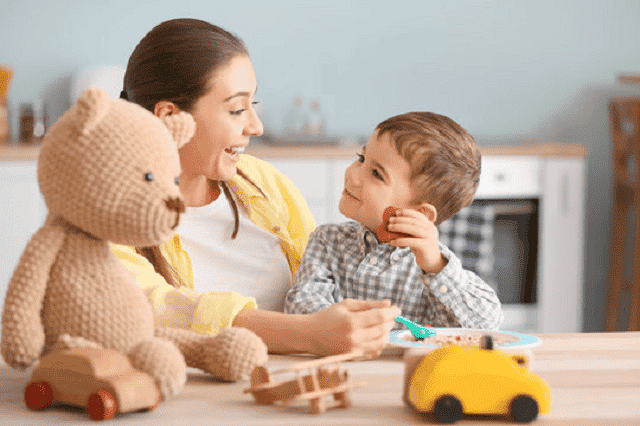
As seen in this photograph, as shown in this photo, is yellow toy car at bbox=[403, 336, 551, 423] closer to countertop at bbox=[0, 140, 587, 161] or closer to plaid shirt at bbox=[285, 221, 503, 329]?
plaid shirt at bbox=[285, 221, 503, 329]

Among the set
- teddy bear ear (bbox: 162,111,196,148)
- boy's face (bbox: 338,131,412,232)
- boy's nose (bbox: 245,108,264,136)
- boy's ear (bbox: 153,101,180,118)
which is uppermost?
boy's ear (bbox: 153,101,180,118)

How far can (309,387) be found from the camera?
0.70 meters

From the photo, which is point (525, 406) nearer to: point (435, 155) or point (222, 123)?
point (435, 155)

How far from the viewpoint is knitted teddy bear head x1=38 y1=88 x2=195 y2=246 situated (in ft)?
2.26

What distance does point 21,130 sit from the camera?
3.49 m

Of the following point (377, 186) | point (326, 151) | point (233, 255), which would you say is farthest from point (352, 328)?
point (326, 151)

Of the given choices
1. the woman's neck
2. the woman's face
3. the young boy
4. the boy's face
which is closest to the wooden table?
the young boy

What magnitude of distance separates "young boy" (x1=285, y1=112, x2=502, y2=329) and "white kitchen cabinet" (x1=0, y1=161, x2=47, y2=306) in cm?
205

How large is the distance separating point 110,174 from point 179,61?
80 centimetres

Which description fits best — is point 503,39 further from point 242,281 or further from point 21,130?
point 242,281

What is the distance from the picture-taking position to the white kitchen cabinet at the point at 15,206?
313 cm

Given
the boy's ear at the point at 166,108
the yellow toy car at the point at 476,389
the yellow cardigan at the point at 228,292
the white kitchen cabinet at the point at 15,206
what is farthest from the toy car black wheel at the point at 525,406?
the white kitchen cabinet at the point at 15,206

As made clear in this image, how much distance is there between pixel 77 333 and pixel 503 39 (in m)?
3.55

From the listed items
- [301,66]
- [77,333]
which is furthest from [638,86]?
[77,333]
